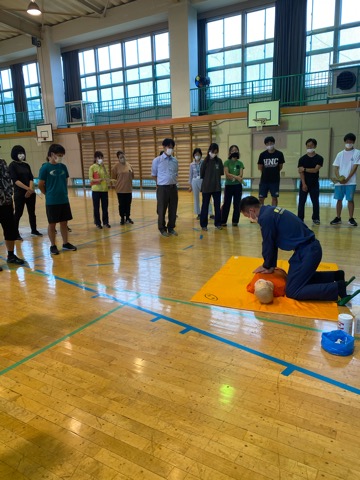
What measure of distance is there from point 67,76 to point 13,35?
120 inches

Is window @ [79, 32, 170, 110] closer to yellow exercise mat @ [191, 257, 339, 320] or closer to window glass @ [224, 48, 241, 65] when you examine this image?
window glass @ [224, 48, 241, 65]

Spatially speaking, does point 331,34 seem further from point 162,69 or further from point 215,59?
point 162,69

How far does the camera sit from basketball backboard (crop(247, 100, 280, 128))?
11617 millimetres

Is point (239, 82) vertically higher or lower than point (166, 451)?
higher

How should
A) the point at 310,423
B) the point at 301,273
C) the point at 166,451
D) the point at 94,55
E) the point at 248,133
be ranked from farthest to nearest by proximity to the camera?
the point at 94,55, the point at 248,133, the point at 301,273, the point at 310,423, the point at 166,451

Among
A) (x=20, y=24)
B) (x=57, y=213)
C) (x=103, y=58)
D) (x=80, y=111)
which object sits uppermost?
(x=20, y=24)

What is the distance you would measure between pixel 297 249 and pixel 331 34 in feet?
38.3

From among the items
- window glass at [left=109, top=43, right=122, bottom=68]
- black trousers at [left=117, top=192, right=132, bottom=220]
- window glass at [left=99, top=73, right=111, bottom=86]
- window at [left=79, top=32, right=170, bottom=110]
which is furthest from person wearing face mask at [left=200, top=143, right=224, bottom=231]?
window glass at [left=99, top=73, right=111, bottom=86]

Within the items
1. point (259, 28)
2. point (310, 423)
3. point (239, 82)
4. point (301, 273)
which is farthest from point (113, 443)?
point (259, 28)

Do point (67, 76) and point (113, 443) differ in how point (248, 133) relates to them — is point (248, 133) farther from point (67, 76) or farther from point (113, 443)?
point (113, 443)

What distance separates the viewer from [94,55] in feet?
53.0

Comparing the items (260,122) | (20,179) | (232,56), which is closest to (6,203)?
(20,179)

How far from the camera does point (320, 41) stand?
38.8 ft

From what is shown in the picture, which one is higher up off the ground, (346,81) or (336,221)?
(346,81)
